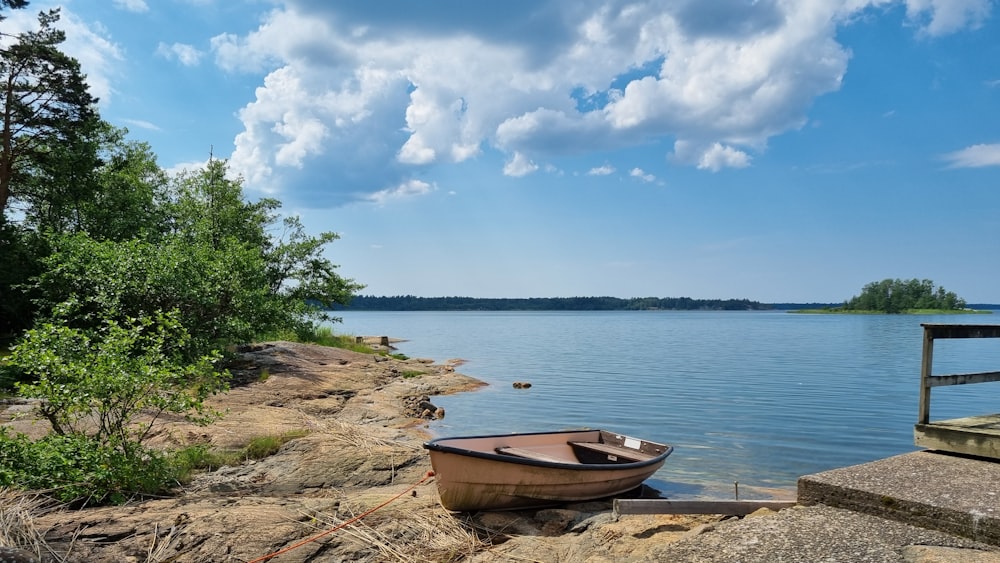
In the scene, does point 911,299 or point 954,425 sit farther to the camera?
point 911,299

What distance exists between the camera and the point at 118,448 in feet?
30.6

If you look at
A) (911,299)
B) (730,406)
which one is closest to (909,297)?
(911,299)

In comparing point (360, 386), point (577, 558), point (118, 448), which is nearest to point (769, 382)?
point (360, 386)

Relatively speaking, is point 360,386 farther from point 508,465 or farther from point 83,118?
point 508,465

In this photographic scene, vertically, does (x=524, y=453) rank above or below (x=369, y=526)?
above

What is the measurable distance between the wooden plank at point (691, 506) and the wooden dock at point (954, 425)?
180cm

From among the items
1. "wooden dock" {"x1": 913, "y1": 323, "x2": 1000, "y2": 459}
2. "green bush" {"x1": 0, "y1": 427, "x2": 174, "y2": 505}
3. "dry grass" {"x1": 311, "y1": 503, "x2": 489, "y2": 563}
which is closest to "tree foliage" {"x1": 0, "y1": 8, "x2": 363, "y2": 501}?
"green bush" {"x1": 0, "y1": 427, "x2": 174, "y2": 505}

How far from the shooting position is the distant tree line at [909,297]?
6088 inches

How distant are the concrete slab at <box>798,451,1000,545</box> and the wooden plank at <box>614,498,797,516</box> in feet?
5.21

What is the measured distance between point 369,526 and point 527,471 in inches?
91.7

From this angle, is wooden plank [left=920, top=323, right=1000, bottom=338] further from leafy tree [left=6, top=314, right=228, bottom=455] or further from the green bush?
the green bush

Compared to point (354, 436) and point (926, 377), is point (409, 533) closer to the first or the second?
point (354, 436)

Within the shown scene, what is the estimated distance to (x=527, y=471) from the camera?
29.6ft

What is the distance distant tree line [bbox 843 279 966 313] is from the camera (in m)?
155
